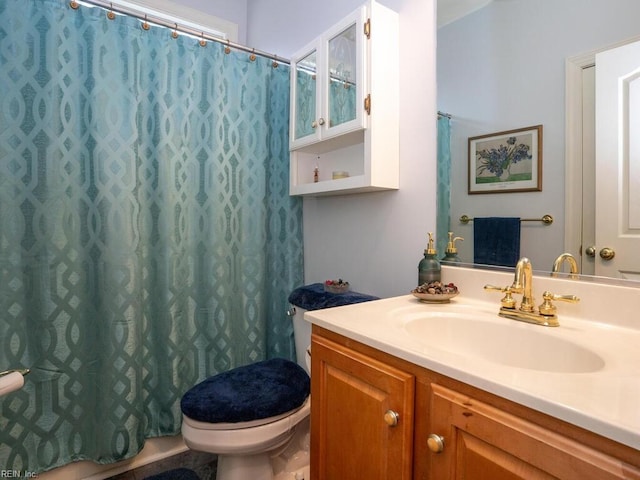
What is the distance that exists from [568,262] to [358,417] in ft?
2.25

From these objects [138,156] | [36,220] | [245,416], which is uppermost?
[138,156]

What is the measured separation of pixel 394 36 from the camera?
52.7 inches

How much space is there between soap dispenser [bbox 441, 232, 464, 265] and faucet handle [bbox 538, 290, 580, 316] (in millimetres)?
333

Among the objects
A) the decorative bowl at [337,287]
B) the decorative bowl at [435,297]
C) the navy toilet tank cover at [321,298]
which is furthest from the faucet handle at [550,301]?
the decorative bowl at [337,287]

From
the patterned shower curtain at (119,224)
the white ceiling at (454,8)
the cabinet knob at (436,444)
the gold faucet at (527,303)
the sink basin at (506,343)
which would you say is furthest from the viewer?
the patterned shower curtain at (119,224)

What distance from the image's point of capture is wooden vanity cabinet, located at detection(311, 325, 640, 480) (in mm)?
475

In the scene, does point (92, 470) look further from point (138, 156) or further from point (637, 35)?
point (637, 35)

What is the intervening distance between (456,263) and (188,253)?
3.65 feet

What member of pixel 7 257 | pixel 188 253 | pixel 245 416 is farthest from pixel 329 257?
pixel 7 257

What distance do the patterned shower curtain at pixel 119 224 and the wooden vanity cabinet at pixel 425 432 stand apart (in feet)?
2.85

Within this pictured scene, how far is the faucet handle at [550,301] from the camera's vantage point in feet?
2.82

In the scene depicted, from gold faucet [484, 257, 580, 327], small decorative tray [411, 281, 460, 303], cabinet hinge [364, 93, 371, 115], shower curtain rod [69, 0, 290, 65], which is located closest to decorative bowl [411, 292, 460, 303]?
small decorative tray [411, 281, 460, 303]

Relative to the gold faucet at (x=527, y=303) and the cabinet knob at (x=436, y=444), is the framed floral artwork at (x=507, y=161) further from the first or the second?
the cabinet knob at (x=436, y=444)

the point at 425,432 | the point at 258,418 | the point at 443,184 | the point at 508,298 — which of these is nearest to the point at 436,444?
the point at 425,432
